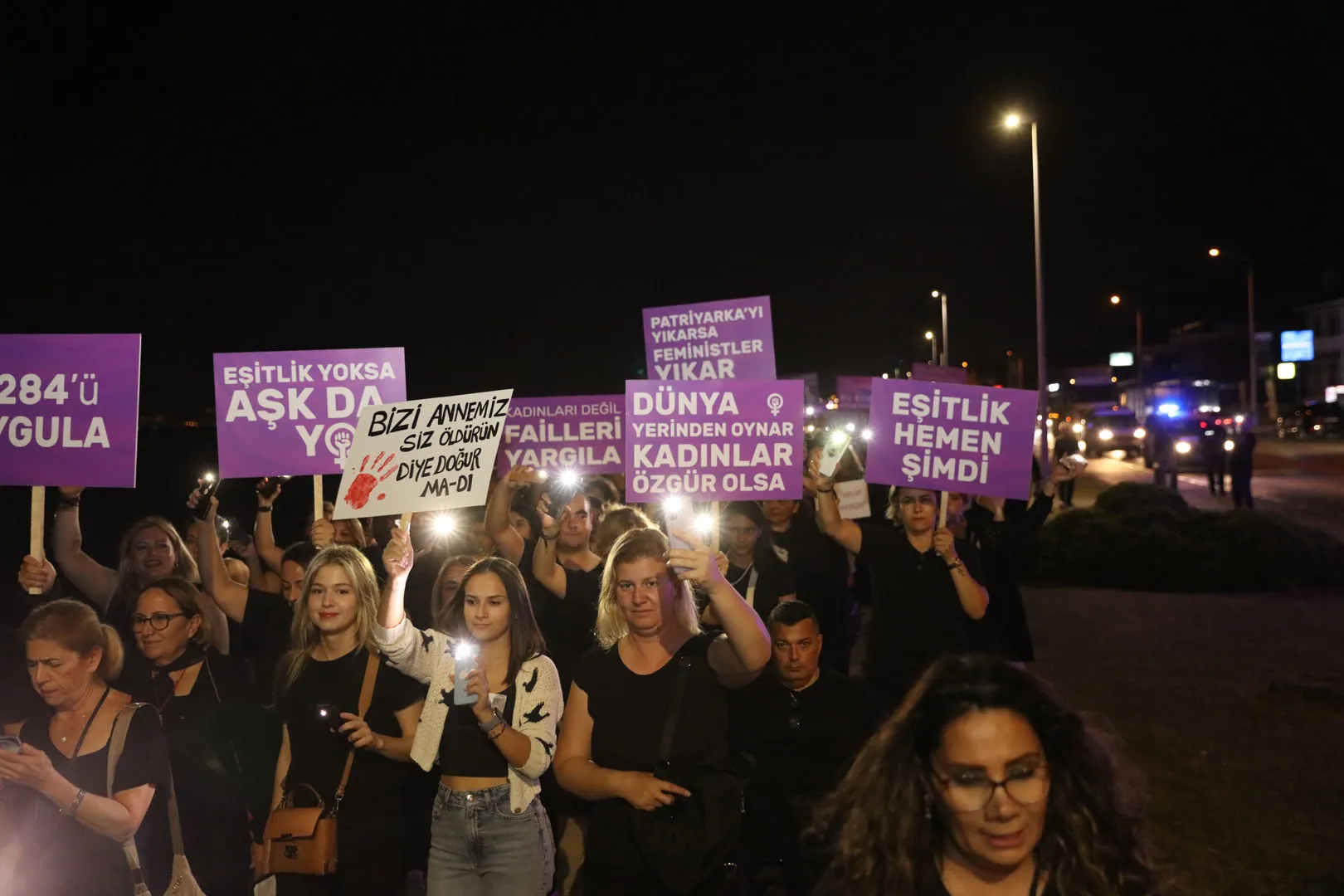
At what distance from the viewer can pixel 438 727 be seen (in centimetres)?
448

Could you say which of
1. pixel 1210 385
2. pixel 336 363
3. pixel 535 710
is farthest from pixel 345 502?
pixel 1210 385

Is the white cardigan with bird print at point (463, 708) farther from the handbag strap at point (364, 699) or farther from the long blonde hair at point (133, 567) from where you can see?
the long blonde hair at point (133, 567)

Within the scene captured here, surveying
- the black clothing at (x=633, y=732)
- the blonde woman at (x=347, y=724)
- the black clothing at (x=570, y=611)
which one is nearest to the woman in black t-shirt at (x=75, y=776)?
the blonde woman at (x=347, y=724)

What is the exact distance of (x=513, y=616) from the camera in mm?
4594

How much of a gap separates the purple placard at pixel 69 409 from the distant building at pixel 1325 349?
8215 centimetres

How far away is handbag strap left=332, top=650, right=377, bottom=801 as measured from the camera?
4434 millimetres

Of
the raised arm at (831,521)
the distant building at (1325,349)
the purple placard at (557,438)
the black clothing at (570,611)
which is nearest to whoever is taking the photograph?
the black clothing at (570,611)

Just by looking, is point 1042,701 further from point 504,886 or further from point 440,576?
point 440,576

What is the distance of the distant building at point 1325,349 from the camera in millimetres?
76375

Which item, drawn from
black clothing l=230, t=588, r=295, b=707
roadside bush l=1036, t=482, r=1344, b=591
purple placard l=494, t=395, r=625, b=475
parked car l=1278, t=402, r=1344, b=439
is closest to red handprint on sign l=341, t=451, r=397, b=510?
black clothing l=230, t=588, r=295, b=707

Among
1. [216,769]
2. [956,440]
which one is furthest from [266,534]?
[956,440]

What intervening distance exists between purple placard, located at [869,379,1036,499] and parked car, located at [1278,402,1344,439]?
47729 mm

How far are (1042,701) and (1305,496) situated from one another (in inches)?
1041

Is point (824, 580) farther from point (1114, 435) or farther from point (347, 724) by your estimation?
point (1114, 435)
